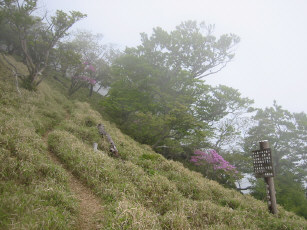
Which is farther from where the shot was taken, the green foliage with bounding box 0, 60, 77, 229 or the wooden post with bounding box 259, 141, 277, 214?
the wooden post with bounding box 259, 141, 277, 214

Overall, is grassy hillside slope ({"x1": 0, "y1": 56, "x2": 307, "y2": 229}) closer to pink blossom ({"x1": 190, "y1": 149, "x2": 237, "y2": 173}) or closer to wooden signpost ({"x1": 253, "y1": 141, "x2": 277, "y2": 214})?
wooden signpost ({"x1": 253, "y1": 141, "x2": 277, "y2": 214})

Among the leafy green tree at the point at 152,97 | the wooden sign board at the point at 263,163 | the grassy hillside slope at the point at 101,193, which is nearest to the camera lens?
the grassy hillside slope at the point at 101,193

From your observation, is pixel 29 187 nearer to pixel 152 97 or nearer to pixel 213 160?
pixel 152 97

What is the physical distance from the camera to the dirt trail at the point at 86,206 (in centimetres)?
414

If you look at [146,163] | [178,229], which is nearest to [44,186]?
[178,229]

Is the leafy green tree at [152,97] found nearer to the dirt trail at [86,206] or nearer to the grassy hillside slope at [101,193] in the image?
the grassy hillside slope at [101,193]

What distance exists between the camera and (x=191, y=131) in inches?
629

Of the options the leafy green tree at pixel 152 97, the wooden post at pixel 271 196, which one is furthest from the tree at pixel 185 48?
the wooden post at pixel 271 196

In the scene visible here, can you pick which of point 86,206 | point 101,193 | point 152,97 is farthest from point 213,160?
point 86,206

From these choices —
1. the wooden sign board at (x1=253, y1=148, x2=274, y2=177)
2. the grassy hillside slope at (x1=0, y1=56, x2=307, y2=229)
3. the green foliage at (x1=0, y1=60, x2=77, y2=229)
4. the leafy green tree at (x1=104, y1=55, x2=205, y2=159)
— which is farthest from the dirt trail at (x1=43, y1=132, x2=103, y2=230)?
the leafy green tree at (x1=104, y1=55, x2=205, y2=159)

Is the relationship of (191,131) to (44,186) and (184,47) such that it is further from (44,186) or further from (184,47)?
(44,186)

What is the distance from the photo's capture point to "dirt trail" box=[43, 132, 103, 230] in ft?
13.6

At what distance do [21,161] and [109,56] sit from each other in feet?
74.4

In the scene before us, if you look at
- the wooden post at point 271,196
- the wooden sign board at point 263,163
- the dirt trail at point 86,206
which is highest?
the wooden sign board at point 263,163
